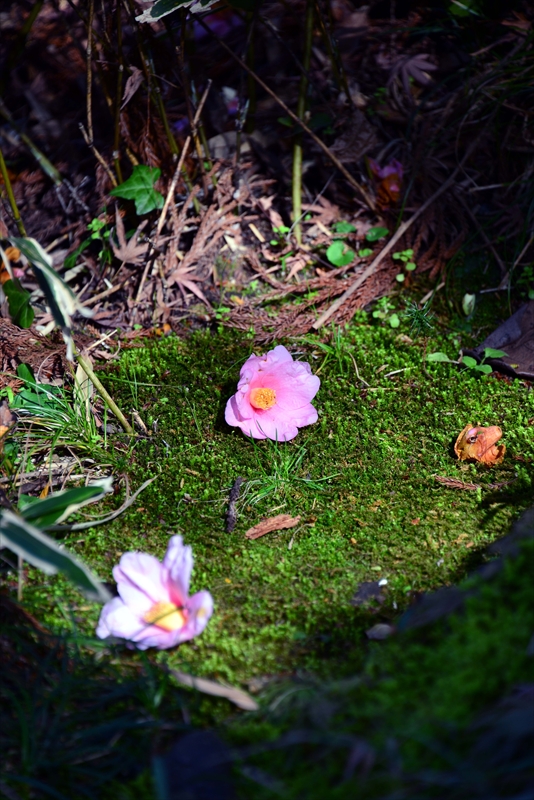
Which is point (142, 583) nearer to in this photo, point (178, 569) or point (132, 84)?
point (178, 569)

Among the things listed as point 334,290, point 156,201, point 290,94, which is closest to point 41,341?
point 156,201

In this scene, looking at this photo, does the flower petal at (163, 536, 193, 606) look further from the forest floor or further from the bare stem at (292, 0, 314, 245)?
the bare stem at (292, 0, 314, 245)

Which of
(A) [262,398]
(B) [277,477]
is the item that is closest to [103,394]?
(A) [262,398]

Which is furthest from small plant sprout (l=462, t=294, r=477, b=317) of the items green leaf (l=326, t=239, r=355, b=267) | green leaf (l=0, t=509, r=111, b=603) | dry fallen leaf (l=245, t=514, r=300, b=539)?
green leaf (l=0, t=509, r=111, b=603)

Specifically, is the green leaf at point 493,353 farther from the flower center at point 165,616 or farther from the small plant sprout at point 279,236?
the flower center at point 165,616

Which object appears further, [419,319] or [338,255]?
[338,255]
